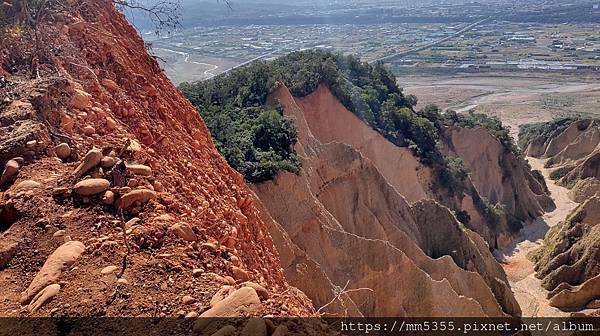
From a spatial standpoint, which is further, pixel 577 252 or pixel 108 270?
pixel 577 252

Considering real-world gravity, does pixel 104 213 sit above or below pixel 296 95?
above

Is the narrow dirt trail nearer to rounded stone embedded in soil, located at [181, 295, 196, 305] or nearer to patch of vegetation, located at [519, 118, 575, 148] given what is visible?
patch of vegetation, located at [519, 118, 575, 148]

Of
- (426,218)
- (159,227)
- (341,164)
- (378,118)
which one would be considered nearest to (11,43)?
(159,227)

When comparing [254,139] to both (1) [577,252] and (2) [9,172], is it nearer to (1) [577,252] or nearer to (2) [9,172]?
(2) [9,172]

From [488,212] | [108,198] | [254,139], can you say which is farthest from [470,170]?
[108,198]

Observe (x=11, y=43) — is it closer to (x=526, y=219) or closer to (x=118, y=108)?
(x=118, y=108)

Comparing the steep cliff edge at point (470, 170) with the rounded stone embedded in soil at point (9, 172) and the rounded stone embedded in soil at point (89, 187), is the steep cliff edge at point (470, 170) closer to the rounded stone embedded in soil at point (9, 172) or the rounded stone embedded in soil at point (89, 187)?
the rounded stone embedded in soil at point (9, 172)
